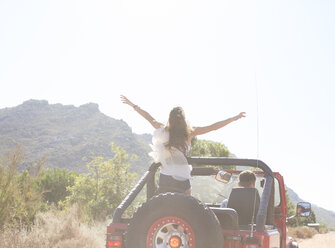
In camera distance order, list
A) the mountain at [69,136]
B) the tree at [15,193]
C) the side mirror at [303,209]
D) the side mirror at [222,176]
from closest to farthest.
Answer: the side mirror at [303,209], the side mirror at [222,176], the tree at [15,193], the mountain at [69,136]

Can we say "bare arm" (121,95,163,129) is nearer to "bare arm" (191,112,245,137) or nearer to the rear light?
"bare arm" (191,112,245,137)

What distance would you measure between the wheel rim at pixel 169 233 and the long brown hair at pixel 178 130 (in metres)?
1.08

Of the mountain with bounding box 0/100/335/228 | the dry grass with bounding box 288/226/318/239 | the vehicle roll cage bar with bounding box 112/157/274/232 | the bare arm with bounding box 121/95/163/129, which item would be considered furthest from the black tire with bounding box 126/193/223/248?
the mountain with bounding box 0/100/335/228

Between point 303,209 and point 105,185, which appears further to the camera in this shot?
point 105,185

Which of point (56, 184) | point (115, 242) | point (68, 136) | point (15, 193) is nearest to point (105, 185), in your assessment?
point (15, 193)

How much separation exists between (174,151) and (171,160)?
0.10 m

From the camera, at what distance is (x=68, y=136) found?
172m

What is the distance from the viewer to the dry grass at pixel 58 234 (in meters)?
9.09

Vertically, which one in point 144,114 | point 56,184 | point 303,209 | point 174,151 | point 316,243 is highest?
point 144,114

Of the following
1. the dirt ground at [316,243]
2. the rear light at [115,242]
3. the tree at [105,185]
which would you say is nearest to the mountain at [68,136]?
the dirt ground at [316,243]

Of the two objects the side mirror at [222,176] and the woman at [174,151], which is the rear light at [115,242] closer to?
the woman at [174,151]

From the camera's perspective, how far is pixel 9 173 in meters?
9.70

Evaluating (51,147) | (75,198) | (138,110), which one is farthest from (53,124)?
(138,110)

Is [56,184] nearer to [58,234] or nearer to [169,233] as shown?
[58,234]
